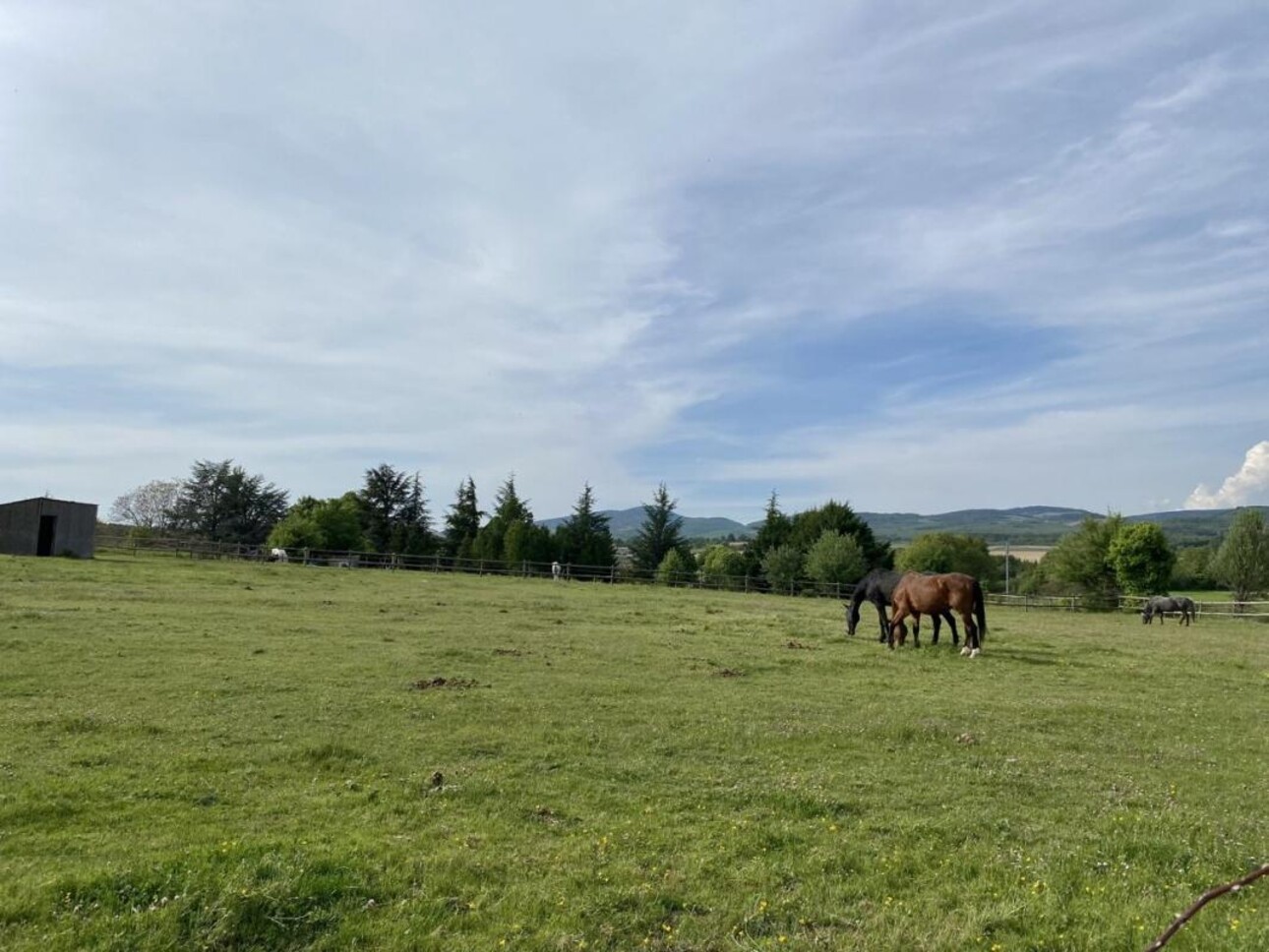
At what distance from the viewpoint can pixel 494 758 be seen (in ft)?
26.6

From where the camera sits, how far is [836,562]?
5047 cm

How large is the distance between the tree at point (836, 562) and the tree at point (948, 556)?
20531 mm

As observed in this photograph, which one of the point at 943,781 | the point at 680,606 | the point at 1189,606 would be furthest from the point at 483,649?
the point at 1189,606

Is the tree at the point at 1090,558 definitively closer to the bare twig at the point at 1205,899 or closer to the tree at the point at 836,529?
the tree at the point at 836,529

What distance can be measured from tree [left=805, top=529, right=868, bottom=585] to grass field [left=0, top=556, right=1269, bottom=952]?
34.7m

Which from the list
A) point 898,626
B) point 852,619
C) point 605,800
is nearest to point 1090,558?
point 852,619

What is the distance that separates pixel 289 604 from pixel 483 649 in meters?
10.9

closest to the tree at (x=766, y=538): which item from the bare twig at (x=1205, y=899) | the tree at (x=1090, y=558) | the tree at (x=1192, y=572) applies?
the tree at (x=1090, y=558)

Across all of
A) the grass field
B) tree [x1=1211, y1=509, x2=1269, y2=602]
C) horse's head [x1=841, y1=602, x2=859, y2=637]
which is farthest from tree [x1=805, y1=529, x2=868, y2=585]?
the grass field

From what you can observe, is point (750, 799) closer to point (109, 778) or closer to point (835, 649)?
point (109, 778)

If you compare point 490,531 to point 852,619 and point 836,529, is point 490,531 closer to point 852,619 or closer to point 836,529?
point 836,529

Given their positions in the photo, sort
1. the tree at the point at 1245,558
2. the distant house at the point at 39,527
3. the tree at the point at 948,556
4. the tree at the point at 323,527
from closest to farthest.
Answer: the distant house at the point at 39,527 → the tree at the point at 1245,558 → the tree at the point at 323,527 → the tree at the point at 948,556

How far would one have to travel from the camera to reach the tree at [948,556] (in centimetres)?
7125

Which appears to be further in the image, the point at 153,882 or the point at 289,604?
the point at 289,604
